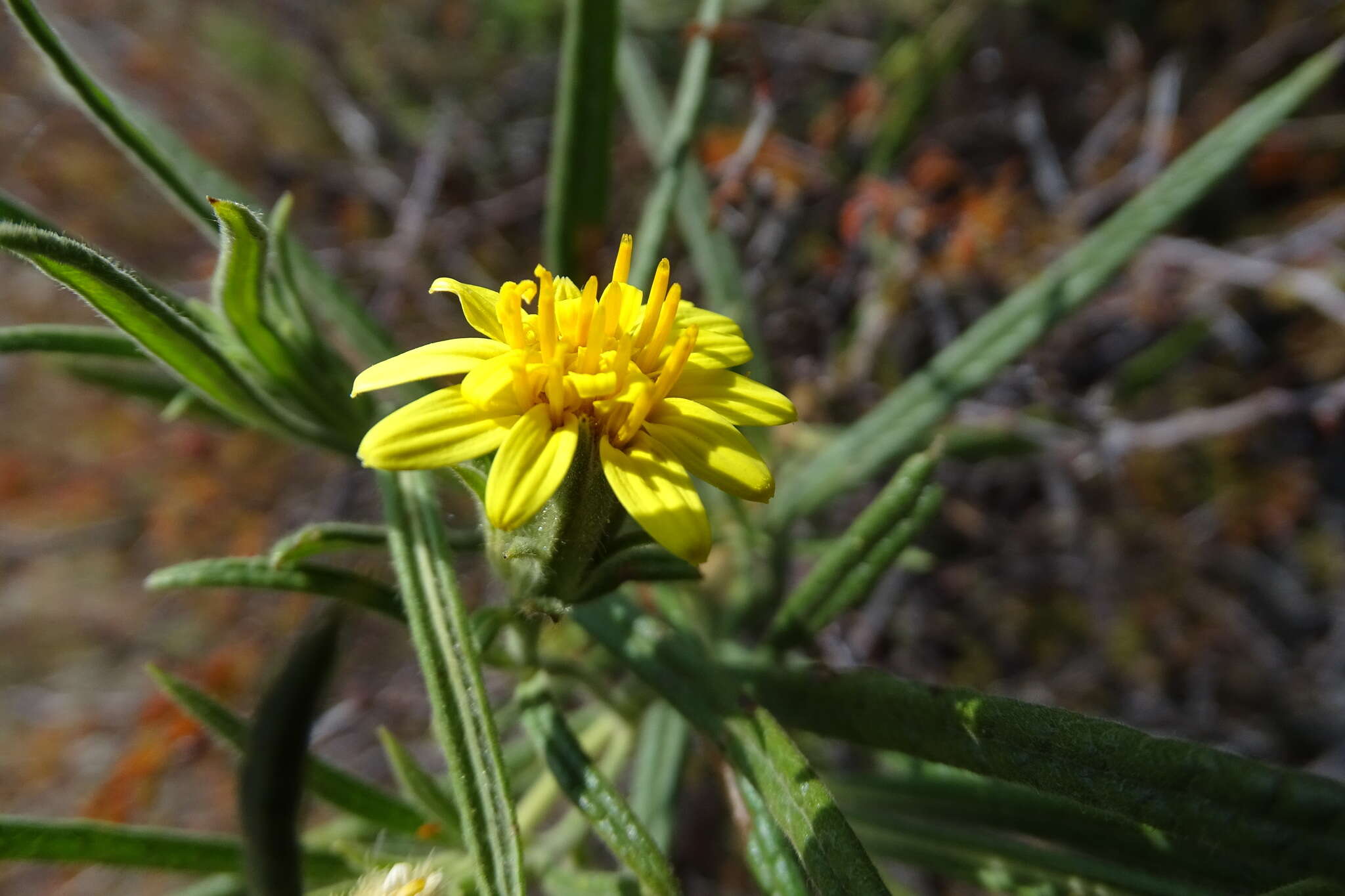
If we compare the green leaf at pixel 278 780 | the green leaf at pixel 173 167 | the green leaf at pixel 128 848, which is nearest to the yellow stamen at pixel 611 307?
the green leaf at pixel 278 780

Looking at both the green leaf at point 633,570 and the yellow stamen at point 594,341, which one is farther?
the green leaf at point 633,570

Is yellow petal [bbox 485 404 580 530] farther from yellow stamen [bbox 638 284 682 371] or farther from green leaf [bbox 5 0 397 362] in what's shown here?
green leaf [bbox 5 0 397 362]

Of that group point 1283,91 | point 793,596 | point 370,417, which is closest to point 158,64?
point 370,417

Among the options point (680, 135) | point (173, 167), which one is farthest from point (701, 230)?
point (173, 167)

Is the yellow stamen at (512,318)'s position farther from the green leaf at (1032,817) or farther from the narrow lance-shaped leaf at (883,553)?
the green leaf at (1032,817)

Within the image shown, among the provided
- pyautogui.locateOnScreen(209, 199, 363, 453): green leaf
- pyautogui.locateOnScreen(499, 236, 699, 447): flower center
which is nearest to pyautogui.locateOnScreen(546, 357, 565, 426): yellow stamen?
pyautogui.locateOnScreen(499, 236, 699, 447): flower center

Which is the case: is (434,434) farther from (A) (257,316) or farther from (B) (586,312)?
(A) (257,316)

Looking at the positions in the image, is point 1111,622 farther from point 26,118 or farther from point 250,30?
point 26,118
